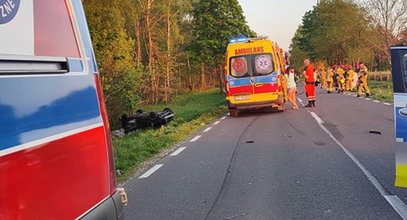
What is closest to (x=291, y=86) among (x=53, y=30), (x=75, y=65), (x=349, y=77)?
(x=349, y=77)

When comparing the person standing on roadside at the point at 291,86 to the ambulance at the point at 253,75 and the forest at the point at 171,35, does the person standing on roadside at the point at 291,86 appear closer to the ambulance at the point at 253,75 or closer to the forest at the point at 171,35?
the ambulance at the point at 253,75

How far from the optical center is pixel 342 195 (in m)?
5.41

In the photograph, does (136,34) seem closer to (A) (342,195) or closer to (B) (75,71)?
(A) (342,195)

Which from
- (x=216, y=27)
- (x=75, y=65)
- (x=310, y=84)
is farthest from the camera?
(x=216, y=27)

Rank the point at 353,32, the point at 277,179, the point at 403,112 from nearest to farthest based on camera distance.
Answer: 1. the point at 403,112
2. the point at 277,179
3. the point at 353,32

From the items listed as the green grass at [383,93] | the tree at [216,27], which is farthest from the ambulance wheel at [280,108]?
the tree at [216,27]

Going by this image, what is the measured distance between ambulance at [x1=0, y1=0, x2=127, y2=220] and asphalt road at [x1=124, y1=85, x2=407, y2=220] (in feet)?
8.81

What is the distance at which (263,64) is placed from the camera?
635 inches

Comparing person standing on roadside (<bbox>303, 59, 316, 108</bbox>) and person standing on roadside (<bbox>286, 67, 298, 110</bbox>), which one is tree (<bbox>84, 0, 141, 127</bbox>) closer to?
person standing on roadside (<bbox>286, 67, 298, 110</bbox>)

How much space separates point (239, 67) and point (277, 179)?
1024cm

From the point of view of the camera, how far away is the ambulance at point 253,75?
52.6 ft

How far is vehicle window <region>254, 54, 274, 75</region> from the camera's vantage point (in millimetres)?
16078

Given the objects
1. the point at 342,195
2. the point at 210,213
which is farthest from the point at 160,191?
the point at 342,195

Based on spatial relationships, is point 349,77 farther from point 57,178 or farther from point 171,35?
point 57,178
